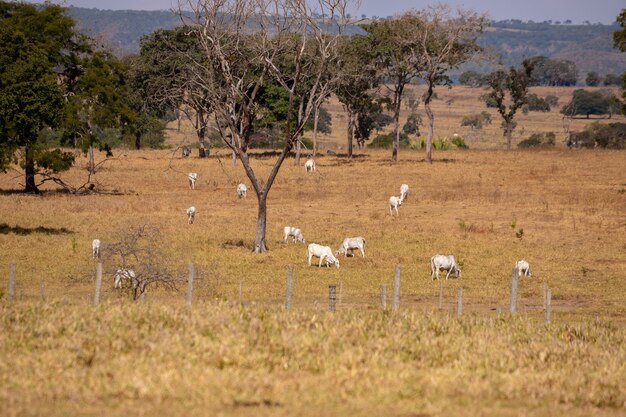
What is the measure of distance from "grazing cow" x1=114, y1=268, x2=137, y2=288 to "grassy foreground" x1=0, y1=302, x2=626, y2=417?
6347mm

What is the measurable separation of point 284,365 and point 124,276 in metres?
11.1

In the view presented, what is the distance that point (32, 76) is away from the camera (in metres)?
45.6

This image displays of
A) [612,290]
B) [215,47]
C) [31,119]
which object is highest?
[215,47]

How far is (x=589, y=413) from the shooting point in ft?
46.8

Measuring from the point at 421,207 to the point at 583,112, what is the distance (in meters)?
129

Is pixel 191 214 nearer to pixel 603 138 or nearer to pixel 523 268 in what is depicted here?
pixel 523 268

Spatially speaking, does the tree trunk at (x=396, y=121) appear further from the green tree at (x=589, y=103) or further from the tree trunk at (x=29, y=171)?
the green tree at (x=589, y=103)

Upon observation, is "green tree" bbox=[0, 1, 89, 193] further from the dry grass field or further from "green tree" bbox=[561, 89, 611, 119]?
"green tree" bbox=[561, 89, 611, 119]

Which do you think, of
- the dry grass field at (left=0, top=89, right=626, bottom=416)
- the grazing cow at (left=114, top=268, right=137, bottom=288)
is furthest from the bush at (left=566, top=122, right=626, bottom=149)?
the grazing cow at (left=114, top=268, right=137, bottom=288)

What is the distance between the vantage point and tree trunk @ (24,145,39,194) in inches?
1969

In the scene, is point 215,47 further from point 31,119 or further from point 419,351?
point 419,351

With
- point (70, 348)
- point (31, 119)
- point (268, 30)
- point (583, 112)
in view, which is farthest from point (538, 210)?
point (583, 112)

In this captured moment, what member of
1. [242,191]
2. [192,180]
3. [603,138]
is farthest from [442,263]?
[603,138]

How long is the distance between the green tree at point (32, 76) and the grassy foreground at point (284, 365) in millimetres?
26304
